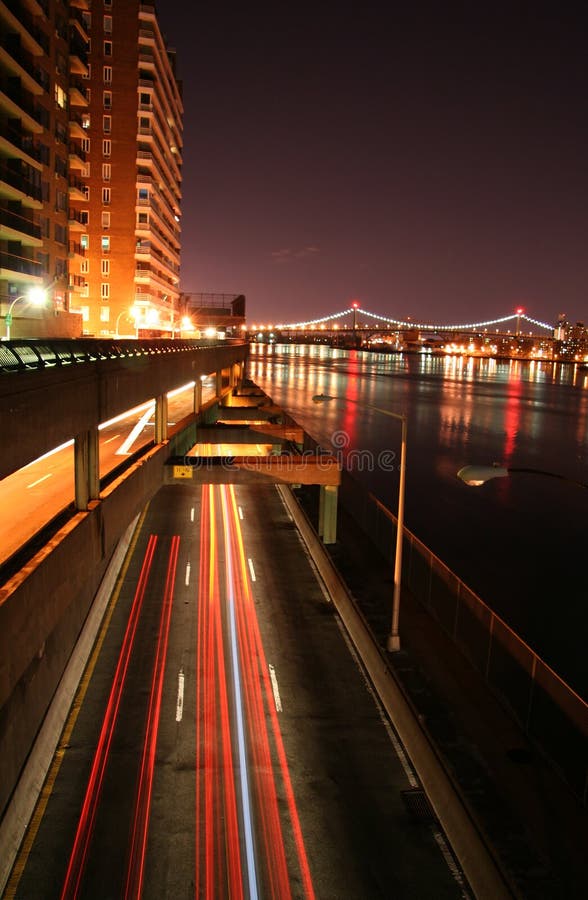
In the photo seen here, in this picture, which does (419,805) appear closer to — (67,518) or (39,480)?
(67,518)

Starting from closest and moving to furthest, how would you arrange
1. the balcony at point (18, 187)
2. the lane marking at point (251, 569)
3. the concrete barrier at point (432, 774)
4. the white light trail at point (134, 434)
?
the concrete barrier at point (432, 774) → the white light trail at point (134, 434) → the lane marking at point (251, 569) → the balcony at point (18, 187)

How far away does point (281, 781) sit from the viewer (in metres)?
13.9

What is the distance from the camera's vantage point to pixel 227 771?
46.3ft

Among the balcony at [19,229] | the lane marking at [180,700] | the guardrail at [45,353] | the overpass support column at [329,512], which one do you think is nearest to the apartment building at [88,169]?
the balcony at [19,229]

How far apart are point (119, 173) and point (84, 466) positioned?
81.5 metres

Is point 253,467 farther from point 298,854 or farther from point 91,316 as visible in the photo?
point 91,316

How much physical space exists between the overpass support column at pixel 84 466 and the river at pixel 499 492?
5710mm

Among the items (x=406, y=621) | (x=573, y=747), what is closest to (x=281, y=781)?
(x=573, y=747)

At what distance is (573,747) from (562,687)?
1.30 meters

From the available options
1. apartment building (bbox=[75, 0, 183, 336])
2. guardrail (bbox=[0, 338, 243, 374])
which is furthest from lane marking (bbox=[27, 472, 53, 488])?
apartment building (bbox=[75, 0, 183, 336])

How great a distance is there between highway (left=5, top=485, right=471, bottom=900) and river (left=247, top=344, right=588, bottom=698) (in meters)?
8.03

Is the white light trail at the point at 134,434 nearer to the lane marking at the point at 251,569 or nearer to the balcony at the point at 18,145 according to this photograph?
the lane marking at the point at 251,569

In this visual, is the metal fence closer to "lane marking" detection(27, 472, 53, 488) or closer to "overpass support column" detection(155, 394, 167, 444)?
"overpass support column" detection(155, 394, 167, 444)

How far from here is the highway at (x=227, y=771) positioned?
11516 mm
